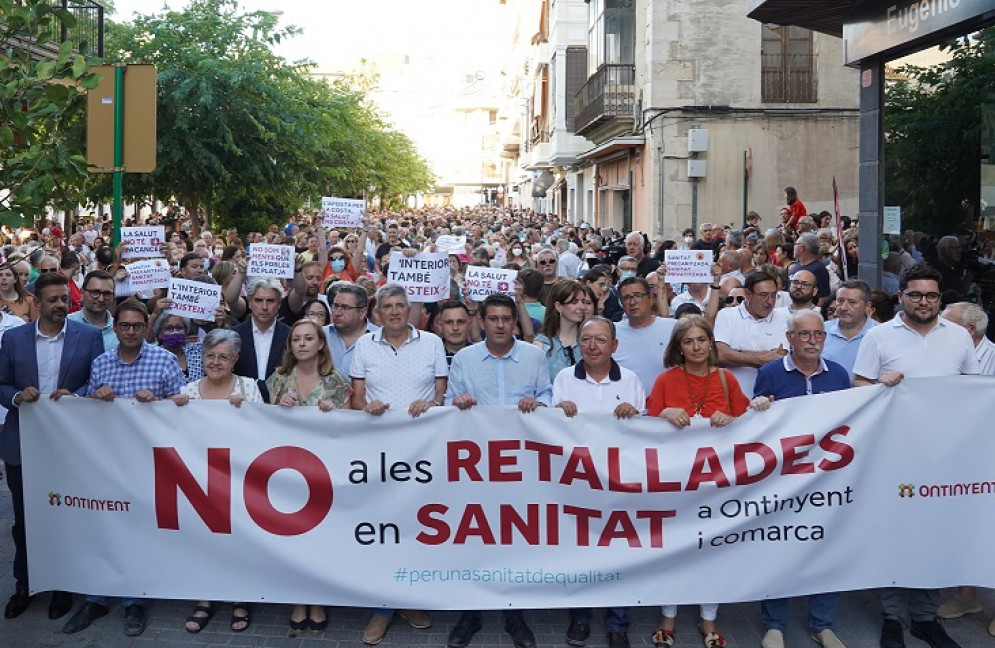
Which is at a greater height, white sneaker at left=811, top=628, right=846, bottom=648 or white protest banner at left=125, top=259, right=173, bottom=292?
white protest banner at left=125, top=259, right=173, bottom=292

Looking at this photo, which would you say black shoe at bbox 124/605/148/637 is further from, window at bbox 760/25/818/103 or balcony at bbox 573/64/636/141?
balcony at bbox 573/64/636/141

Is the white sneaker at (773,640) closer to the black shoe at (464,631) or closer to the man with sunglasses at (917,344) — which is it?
the man with sunglasses at (917,344)

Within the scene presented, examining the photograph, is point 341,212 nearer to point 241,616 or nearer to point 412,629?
point 241,616

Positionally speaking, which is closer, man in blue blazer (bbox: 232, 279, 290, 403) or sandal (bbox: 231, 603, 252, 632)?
sandal (bbox: 231, 603, 252, 632)

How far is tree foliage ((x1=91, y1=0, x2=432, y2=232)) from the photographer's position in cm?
1805

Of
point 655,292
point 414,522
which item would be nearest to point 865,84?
point 655,292

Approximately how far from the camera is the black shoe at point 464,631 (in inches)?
227

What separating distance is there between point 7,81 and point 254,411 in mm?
2046

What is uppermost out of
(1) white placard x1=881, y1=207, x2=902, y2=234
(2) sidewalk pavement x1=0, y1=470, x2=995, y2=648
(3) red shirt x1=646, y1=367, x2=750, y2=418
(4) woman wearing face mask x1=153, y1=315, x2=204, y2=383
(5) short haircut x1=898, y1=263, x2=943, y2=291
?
(1) white placard x1=881, y1=207, x2=902, y2=234

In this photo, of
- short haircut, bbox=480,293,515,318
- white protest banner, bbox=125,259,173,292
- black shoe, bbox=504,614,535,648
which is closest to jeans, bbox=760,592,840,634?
black shoe, bbox=504,614,535,648

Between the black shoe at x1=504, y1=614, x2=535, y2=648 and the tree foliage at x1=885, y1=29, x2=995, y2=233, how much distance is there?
6.97m

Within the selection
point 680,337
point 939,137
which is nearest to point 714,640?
point 680,337

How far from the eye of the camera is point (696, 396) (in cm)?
595

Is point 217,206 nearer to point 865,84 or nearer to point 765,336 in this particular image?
point 865,84
